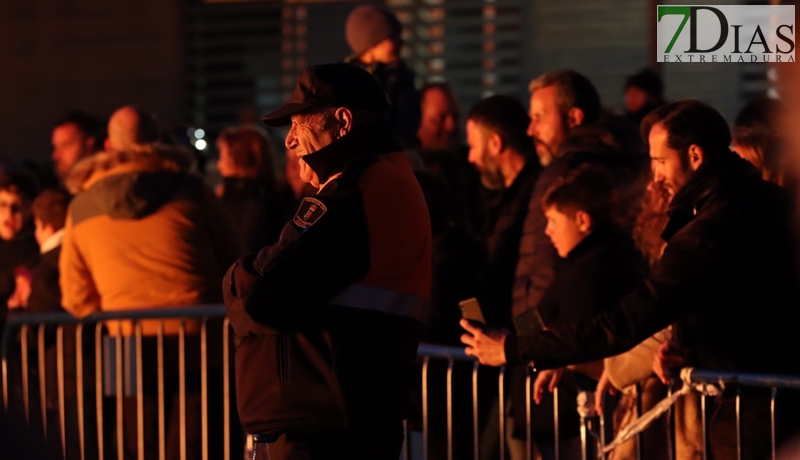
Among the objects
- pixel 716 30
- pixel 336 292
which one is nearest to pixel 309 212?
pixel 336 292

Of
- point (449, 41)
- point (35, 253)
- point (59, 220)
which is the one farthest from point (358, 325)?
point (449, 41)

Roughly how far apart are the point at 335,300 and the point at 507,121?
3.03 meters

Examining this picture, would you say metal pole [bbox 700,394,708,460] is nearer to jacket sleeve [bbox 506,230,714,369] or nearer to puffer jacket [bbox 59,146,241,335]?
jacket sleeve [bbox 506,230,714,369]

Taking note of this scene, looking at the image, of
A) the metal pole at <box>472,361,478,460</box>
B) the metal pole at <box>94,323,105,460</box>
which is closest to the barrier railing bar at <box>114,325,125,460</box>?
the metal pole at <box>94,323,105,460</box>

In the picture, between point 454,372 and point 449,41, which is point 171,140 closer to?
point 454,372

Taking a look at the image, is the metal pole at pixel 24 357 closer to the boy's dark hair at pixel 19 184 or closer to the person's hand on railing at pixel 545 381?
the boy's dark hair at pixel 19 184

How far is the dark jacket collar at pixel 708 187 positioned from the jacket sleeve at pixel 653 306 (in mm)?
138

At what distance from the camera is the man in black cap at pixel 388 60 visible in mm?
7621

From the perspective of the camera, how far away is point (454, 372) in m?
6.51

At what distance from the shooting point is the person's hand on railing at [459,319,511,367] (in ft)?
16.7

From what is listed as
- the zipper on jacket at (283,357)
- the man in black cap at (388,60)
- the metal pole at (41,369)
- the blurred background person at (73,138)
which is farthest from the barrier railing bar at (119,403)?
the zipper on jacket at (283,357)

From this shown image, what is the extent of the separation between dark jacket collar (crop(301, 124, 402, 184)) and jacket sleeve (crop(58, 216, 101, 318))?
3.01 metres

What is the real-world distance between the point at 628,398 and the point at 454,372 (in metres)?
1.17

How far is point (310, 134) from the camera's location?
4230mm
